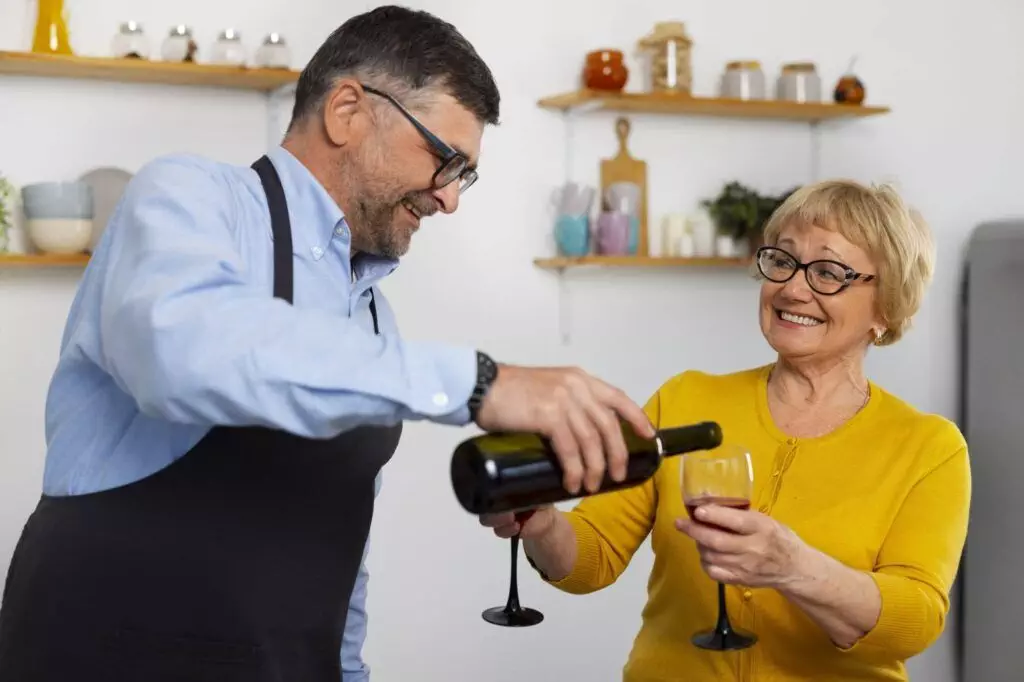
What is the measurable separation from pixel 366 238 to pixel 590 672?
2.25 metres

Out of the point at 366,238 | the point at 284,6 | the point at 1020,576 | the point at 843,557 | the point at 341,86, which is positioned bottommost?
the point at 1020,576

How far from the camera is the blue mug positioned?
3.48 metres

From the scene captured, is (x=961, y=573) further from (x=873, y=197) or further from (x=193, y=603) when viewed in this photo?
(x=193, y=603)

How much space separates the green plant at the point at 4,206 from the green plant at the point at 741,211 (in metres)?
1.99

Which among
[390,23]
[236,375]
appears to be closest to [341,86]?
[390,23]

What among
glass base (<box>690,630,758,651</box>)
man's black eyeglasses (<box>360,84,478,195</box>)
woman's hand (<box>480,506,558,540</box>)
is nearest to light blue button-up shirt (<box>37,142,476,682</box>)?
man's black eyeglasses (<box>360,84,478,195</box>)

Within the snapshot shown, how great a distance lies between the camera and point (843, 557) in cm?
204

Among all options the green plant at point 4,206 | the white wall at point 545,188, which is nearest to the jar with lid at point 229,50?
the white wall at point 545,188

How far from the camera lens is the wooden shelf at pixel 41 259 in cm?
282

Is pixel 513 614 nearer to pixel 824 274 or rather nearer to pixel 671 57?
pixel 824 274

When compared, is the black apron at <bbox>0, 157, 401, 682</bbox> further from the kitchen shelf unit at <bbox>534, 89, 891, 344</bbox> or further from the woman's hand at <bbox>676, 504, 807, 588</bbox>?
the kitchen shelf unit at <bbox>534, 89, 891, 344</bbox>

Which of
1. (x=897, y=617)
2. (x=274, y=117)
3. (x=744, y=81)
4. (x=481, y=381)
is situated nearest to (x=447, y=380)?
(x=481, y=381)

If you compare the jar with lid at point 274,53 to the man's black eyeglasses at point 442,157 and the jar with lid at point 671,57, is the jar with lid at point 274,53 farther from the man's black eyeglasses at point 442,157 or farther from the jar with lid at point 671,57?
the man's black eyeglasses at point 442,157

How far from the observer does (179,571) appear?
1609 millimetres
